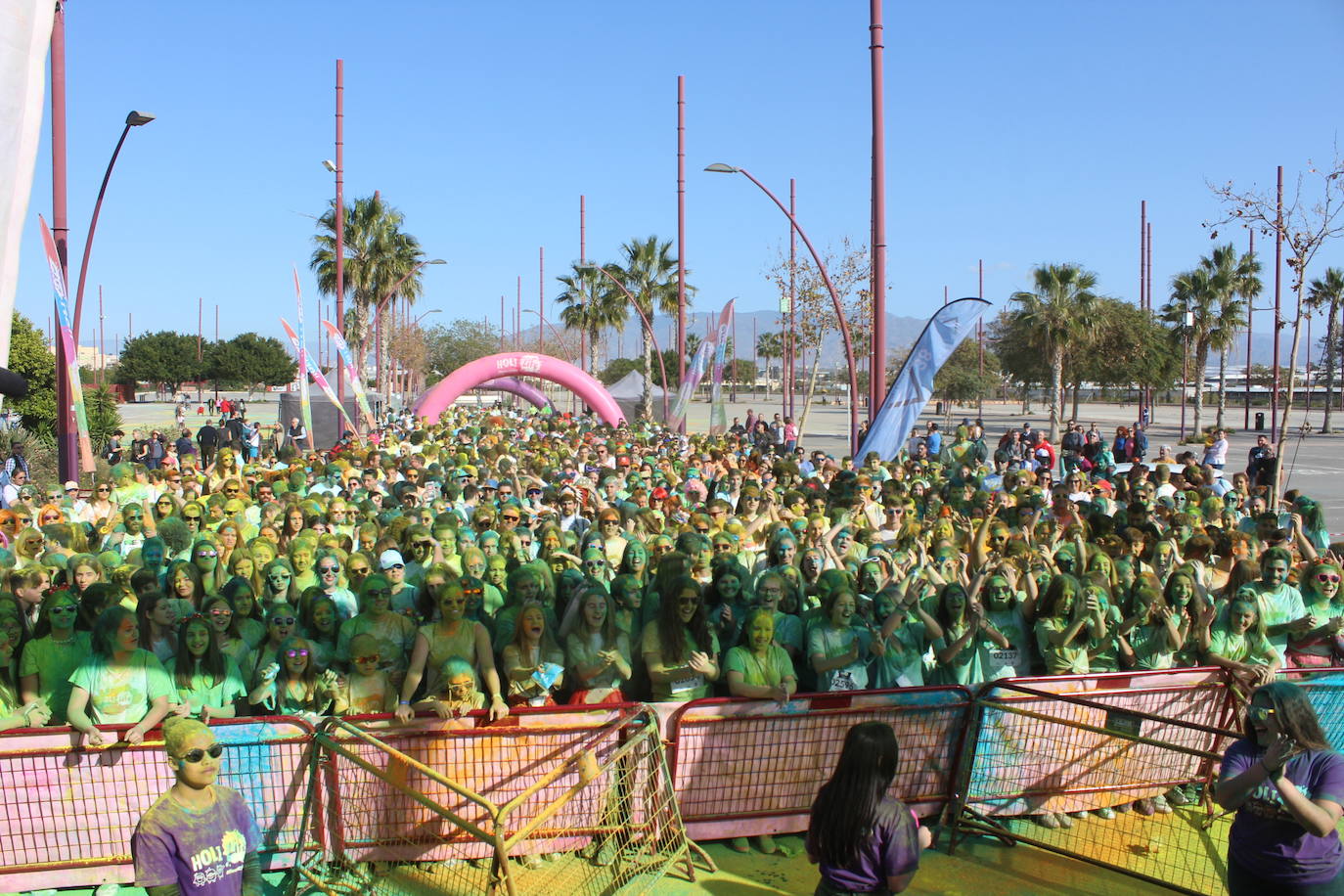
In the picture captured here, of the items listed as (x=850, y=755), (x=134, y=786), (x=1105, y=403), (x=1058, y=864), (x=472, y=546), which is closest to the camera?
(x=850, y=755)

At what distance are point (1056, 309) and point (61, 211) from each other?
103 ft

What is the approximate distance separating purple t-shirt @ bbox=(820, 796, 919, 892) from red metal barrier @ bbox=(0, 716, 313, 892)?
264cm

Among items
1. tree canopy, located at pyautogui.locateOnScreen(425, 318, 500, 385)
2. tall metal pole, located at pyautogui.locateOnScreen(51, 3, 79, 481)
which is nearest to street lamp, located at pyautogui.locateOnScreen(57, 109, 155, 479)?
tall metal pole, located at pyautogui.locateOnScreen(51, 3, 79, 481)

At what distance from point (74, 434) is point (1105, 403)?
76176mm

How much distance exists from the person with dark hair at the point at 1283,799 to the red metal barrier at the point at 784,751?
1886 mm

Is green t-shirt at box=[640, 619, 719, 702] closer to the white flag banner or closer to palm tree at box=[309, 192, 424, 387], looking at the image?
the white flag banner

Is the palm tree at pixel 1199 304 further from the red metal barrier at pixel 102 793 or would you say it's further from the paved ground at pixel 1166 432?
the red metal barrier at pixel 102 793

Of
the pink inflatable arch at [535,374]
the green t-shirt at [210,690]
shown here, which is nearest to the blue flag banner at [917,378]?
the green t-shirt at [210,690]

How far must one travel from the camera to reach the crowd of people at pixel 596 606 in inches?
213

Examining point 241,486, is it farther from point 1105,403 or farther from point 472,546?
point 1105,403

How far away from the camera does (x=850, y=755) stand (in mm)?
3535

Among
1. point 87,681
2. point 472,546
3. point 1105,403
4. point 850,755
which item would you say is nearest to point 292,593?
point 472,546

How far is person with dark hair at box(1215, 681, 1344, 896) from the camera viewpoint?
11.6 feet

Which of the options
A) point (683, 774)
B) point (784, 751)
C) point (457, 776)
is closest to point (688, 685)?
point (683, 774)
